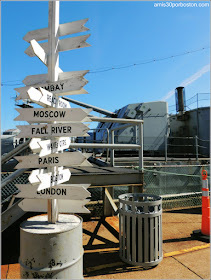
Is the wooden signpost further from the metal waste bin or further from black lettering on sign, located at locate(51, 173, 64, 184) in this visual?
the metal waste bin

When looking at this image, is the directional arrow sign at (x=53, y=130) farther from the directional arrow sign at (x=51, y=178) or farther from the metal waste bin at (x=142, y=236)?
the metal waste bin at (x=142, y=236)

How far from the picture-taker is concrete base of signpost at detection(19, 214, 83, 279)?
166 centimetres

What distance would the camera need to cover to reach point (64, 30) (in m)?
1.97

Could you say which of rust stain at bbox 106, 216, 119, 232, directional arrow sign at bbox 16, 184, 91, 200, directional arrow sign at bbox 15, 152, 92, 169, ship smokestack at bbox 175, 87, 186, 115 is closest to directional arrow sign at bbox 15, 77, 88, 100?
directional arrow sign at bbox 15, 152, 92, 169

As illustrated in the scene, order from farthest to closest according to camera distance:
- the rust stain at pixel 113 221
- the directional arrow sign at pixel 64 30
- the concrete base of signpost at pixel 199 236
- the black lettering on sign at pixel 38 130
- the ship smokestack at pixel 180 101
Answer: the ship smokestack at pixel 180 101
the rust stain at pixel 113 221
the concrete base of signpost at pixel 199 236
the directional arrow sign at pixel 64 30
the black lettering on sign at pixel 38 130

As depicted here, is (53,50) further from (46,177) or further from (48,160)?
(46,177)

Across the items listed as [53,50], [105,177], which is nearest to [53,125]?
[53,50]

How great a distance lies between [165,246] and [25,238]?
2.77 metres

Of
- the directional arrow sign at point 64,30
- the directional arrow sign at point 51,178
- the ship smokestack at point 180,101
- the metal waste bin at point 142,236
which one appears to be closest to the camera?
the directional arrow sign at point 51,178

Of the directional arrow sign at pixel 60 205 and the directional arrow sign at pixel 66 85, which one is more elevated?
the directional arrow sign at pixel 66 85

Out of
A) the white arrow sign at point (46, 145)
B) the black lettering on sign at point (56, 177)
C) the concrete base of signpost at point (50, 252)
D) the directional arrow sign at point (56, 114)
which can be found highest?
the directional arrow sign at point (56, 114)

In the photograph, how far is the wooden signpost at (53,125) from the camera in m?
1.80

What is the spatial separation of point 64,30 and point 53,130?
40.4 inches

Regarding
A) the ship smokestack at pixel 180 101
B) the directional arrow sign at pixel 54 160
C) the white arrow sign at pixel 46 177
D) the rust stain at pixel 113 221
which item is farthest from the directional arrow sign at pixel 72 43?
the ship smokestack at pixel 180 101
